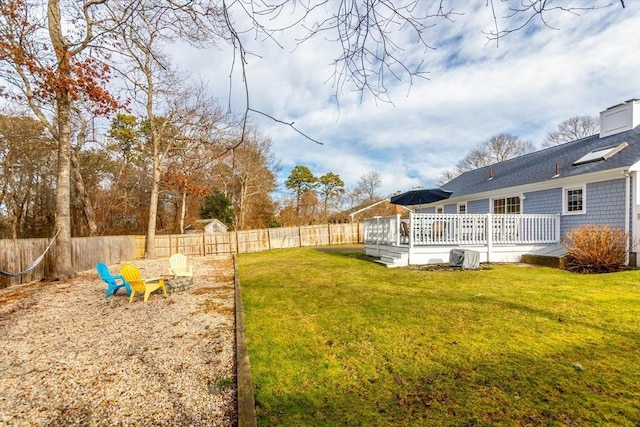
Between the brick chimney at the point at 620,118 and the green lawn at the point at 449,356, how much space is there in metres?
7.97

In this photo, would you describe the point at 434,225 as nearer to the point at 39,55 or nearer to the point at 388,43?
the point at 388,43

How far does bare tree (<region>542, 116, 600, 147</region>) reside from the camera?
985 inches

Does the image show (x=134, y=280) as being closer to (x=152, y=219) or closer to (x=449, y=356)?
(x=449, y=356)

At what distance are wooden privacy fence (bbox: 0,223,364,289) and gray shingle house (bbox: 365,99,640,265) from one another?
359 inches

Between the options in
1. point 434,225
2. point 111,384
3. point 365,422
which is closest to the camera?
point 365,422

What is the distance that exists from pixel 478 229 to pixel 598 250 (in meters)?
2.87

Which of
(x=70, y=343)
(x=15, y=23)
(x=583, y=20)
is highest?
(x=15, y=23)

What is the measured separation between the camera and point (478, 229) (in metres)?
9.64

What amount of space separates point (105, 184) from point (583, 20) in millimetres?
23772

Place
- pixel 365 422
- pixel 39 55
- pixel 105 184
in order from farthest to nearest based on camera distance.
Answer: pixel 105 184 → pixel 39 55 → pixel 365 422

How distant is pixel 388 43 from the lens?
2193 millimetres

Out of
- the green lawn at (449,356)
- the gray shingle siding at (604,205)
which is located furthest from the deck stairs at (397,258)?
the gray shingle siding at (604,205)

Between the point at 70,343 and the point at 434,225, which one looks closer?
the point at 70,343

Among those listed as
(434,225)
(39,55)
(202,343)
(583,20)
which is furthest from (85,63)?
(434,225)
